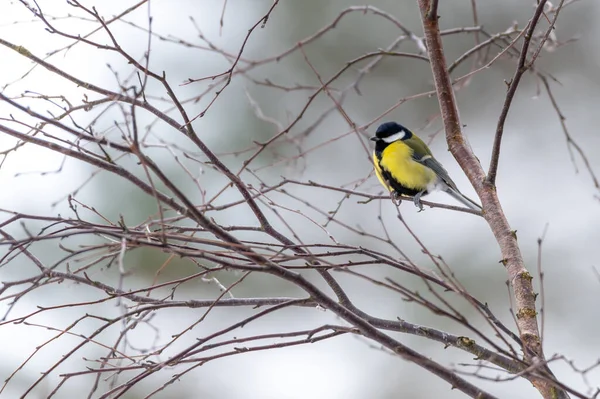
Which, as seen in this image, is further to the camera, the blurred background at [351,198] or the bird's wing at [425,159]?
the blurred background at [351,198]

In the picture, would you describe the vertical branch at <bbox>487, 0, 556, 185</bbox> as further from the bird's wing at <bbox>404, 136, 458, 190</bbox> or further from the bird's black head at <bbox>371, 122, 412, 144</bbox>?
the bird's black head at <bbox>371, 122, 412, 144</bbox>

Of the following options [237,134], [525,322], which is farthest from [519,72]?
[237,134]

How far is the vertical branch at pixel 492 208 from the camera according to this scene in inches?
56.7

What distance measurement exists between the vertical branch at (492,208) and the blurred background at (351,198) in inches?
119

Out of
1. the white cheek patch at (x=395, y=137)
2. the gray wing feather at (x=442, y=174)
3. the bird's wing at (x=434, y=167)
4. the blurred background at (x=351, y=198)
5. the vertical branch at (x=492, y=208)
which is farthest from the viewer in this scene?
the blurred background at (x=351, y=198)

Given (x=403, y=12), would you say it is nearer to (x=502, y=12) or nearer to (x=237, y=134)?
(x=502, y=12)

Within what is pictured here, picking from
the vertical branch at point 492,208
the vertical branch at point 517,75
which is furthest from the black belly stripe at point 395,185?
the vertical branch at point 517,75

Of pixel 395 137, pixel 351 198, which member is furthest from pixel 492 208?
pixel 351 198

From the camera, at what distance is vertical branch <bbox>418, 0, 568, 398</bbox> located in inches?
56.7

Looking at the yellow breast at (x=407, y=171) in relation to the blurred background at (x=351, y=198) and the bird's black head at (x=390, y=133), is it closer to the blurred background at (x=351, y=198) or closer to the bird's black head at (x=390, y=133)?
the bird's black head at (x=390, y=133)

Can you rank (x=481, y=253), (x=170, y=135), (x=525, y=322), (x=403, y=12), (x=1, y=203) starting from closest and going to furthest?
(x=525, y=322) < (x=1, y=203) < (x=170, y=135) < (x=481, y=253) < (x=403, y=12)

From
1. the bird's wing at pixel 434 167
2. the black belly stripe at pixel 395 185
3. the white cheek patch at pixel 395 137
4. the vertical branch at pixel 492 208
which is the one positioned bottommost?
the vertical branch at pixel 492 208

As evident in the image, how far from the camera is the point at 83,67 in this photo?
5.51 meters

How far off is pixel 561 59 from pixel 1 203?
511cm
